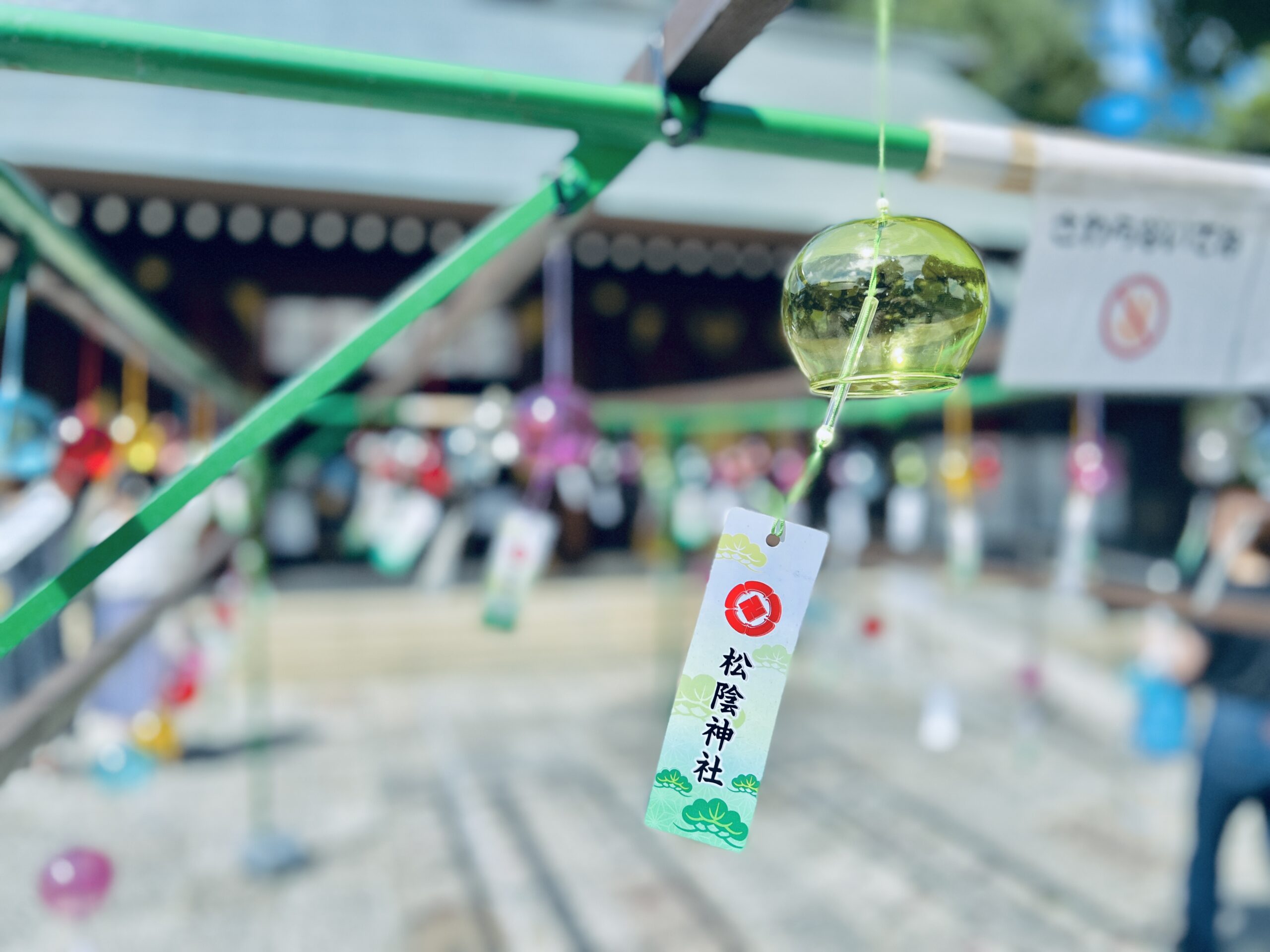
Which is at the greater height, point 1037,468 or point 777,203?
point 777,203

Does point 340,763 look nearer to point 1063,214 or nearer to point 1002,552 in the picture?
point 1063,214

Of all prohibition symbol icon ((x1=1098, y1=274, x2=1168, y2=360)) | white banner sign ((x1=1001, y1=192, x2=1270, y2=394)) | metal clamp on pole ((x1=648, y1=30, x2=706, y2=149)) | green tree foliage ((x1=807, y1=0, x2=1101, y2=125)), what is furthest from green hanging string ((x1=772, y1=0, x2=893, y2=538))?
green tree foliage ((x1=807, y1=0, x2=1101, y2=125))

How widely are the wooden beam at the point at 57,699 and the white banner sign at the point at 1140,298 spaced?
6.19ft

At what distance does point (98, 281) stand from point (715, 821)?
1.65 metres

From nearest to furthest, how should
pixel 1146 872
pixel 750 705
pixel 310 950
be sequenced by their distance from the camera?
pixel 750 705, pixel 310 950, pixel 1146 872

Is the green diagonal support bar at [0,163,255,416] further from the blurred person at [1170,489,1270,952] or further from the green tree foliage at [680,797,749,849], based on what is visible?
the blurred person at [1170,489,1270,952]

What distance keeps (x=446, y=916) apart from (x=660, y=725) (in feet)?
8.60

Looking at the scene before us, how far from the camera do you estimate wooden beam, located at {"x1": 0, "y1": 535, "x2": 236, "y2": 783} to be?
1234 millimetres

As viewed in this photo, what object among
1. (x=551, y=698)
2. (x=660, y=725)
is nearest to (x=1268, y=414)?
(x=660, y=725)

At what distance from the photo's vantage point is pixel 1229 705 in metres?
2.71

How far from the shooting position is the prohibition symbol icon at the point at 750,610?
1.12 meters

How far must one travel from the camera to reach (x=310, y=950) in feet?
10.9

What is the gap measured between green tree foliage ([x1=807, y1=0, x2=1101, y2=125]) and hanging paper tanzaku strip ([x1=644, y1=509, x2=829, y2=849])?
18.7 m

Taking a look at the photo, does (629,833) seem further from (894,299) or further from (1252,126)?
(1252,126)
